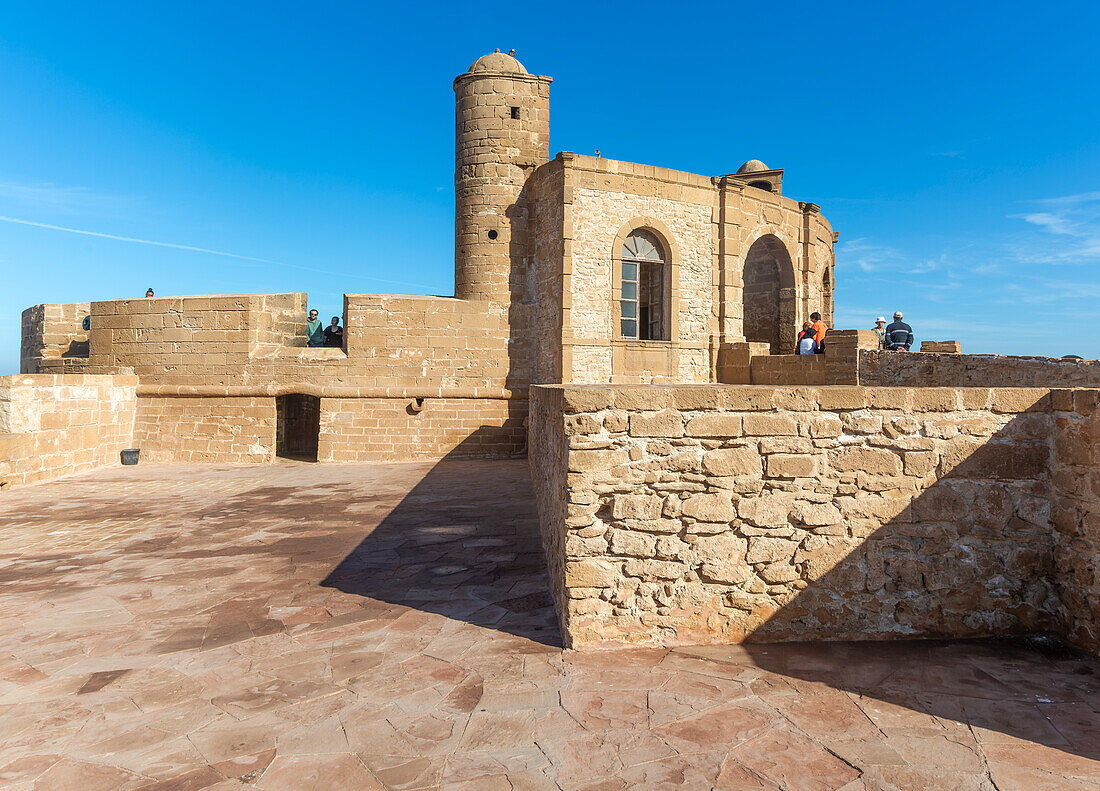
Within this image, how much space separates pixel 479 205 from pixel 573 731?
11.9 m

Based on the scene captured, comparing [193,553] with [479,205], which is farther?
[479,205]

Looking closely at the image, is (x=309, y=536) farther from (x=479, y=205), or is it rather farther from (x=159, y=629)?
(x=479, y=205)

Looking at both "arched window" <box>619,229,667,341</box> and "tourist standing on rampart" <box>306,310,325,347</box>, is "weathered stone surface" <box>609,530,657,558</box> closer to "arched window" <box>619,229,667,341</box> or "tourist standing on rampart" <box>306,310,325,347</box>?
"arched window" <box>619,229,667,341</box>

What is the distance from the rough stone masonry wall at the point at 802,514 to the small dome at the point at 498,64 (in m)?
11.7

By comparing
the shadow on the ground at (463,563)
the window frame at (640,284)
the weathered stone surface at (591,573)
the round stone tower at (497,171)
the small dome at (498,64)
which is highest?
the small dome at (498,64)

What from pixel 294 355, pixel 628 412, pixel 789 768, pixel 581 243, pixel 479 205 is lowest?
pixel 789 768

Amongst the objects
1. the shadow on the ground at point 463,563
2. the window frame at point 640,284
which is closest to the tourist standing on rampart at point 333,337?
the window frame at point 640,284

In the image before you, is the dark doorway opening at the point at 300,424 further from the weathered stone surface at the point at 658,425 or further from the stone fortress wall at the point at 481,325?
the weathered stone surface at the point at 658,425

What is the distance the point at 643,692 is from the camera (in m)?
3.28

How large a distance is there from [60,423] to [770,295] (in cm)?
1478

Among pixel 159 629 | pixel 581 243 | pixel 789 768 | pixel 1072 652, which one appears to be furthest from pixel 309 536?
pixel 581 243

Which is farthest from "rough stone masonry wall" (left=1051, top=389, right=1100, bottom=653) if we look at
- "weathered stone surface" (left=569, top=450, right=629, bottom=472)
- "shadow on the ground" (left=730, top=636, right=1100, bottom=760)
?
"weathered stone surface" (left=569, top=450, right=629, bottom=472)

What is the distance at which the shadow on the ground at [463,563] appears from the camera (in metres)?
4.40

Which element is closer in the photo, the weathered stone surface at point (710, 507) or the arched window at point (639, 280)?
the weathered stone surface at point (710, 507)
